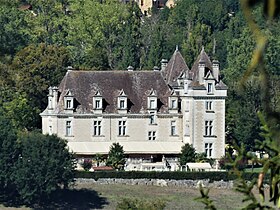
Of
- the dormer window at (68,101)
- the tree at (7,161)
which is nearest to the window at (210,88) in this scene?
the dormer window at (68,101)

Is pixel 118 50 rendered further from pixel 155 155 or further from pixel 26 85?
pixel 155 155

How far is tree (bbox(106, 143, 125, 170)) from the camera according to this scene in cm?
5047

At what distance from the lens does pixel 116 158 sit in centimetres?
5044

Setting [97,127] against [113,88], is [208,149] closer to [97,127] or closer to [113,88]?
[97,127]

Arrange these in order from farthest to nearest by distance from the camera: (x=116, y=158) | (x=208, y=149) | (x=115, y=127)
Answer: (x=115, y=127), (x=208, y=149), (x=116, y=158)

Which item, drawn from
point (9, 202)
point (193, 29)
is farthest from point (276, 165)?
point (193, 29)

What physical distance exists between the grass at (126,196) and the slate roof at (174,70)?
6.26 m

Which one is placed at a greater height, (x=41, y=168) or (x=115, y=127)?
(x=115, y=127)

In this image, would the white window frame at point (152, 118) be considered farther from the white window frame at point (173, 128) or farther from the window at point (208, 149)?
the window at point (208, 149)

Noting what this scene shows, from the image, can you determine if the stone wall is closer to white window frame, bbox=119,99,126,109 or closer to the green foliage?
the green foliage

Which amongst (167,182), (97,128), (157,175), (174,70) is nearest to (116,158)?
(157,175)

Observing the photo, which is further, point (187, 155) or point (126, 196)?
point (187, 155)

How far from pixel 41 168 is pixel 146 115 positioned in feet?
23.9

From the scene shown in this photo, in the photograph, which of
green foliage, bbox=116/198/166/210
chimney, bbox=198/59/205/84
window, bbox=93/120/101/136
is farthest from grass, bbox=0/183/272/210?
chimney, bbox=198/59/205/84
